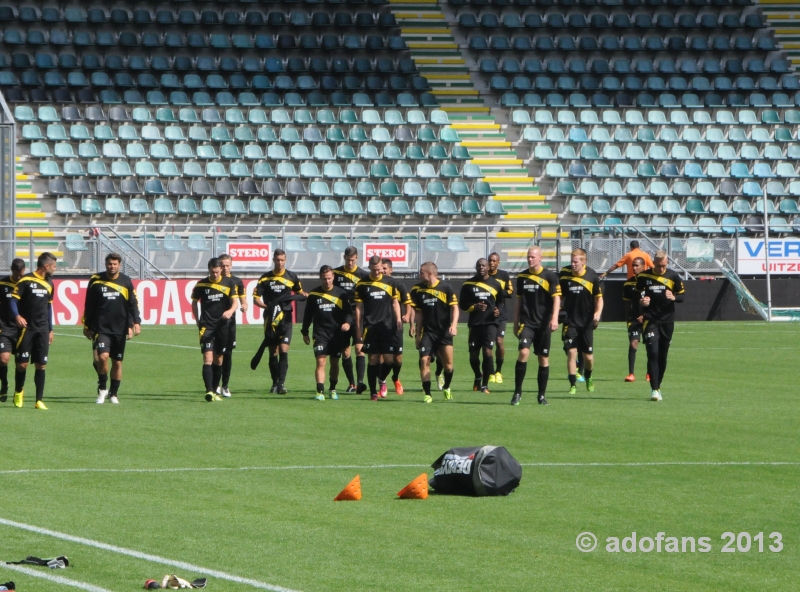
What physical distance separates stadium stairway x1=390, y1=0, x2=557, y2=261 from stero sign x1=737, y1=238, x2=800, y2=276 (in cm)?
566

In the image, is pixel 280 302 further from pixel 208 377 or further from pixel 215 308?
pixel 208 377

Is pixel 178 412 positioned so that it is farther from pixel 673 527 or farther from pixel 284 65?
pixel 284 65

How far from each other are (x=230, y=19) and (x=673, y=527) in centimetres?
3700

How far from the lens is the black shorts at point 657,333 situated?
61.5 feet

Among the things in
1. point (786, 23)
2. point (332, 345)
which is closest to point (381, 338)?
point (332, 345)

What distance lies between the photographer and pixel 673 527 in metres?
9.34

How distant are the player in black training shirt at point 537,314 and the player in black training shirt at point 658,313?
61.4 inches

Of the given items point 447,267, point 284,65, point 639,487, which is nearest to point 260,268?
point 447,267

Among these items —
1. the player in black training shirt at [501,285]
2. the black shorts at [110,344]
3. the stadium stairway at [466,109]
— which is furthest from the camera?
the stadium stairway at [466,109]

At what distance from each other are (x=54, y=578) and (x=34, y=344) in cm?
1043

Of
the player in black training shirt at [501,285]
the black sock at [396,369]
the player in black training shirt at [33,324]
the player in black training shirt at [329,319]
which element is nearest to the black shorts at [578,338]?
the player in black training shirt at [501,285]

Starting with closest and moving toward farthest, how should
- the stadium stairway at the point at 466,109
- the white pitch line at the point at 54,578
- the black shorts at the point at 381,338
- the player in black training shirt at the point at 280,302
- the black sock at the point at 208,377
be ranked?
1. the white pitch line at the point at 54,578
2. the black sock at the point at 208,377
3. the black shorts at the point at 381,338
4. the player in black training shirt at the point at 280,302
5. the stadium stairway at the point at 466,109

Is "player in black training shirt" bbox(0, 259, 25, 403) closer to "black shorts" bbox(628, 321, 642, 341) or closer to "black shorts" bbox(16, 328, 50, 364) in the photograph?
"black shorts" bbox(16, 328, 50, 364)

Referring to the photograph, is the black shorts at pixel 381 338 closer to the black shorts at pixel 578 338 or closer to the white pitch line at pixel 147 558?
the black shorts at pixel 578 338
